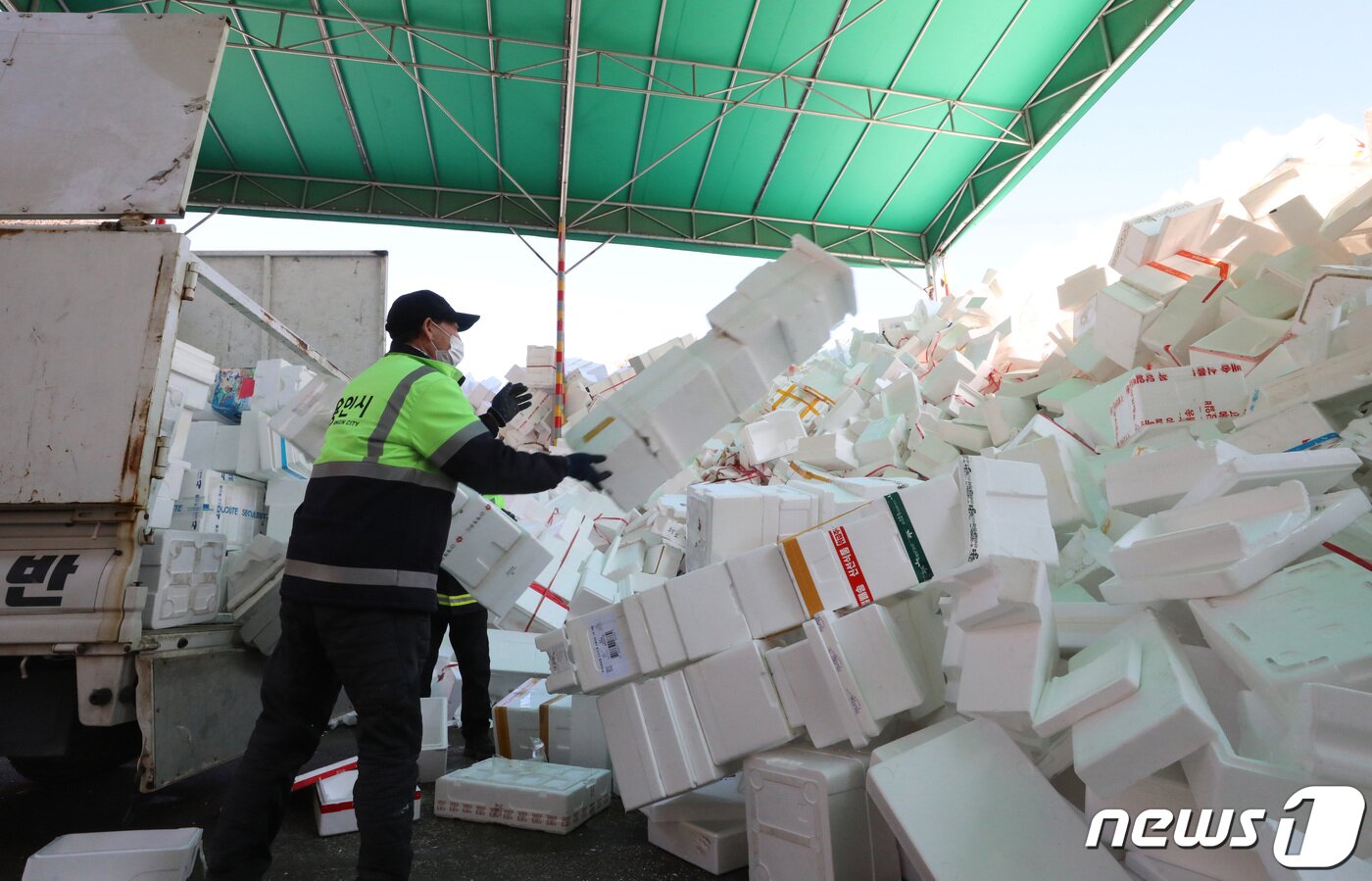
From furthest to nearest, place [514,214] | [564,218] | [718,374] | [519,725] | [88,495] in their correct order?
[514,214] → [564,218] → [519,725] → [718,374] → [88,495]

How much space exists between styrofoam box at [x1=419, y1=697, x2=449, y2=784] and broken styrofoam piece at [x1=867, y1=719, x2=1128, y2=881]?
1.72 m

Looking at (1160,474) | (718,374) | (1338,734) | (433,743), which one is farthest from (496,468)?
(1160,474)

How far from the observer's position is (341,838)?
7.24 feet

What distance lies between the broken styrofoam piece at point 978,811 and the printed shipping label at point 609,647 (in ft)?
2.52

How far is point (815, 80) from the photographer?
835 centimetres

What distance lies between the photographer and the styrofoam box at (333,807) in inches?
87.1

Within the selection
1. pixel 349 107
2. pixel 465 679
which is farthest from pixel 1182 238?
pixel 349 107

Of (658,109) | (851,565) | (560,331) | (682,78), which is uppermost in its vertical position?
(682,78)

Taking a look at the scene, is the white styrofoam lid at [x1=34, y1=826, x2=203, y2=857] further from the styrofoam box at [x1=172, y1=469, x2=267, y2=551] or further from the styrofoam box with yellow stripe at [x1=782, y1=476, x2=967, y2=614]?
the styrofoam box with yellow stripe at [x1=782, y1=476, x2=967, y2=614]

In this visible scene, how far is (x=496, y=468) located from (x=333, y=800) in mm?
1218

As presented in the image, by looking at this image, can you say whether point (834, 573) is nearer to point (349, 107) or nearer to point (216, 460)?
point (216, 460)

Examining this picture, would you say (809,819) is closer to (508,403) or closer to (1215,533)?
(1215,533)

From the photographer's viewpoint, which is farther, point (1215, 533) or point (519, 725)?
point (519, 725)

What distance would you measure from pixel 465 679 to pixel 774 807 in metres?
1.76
